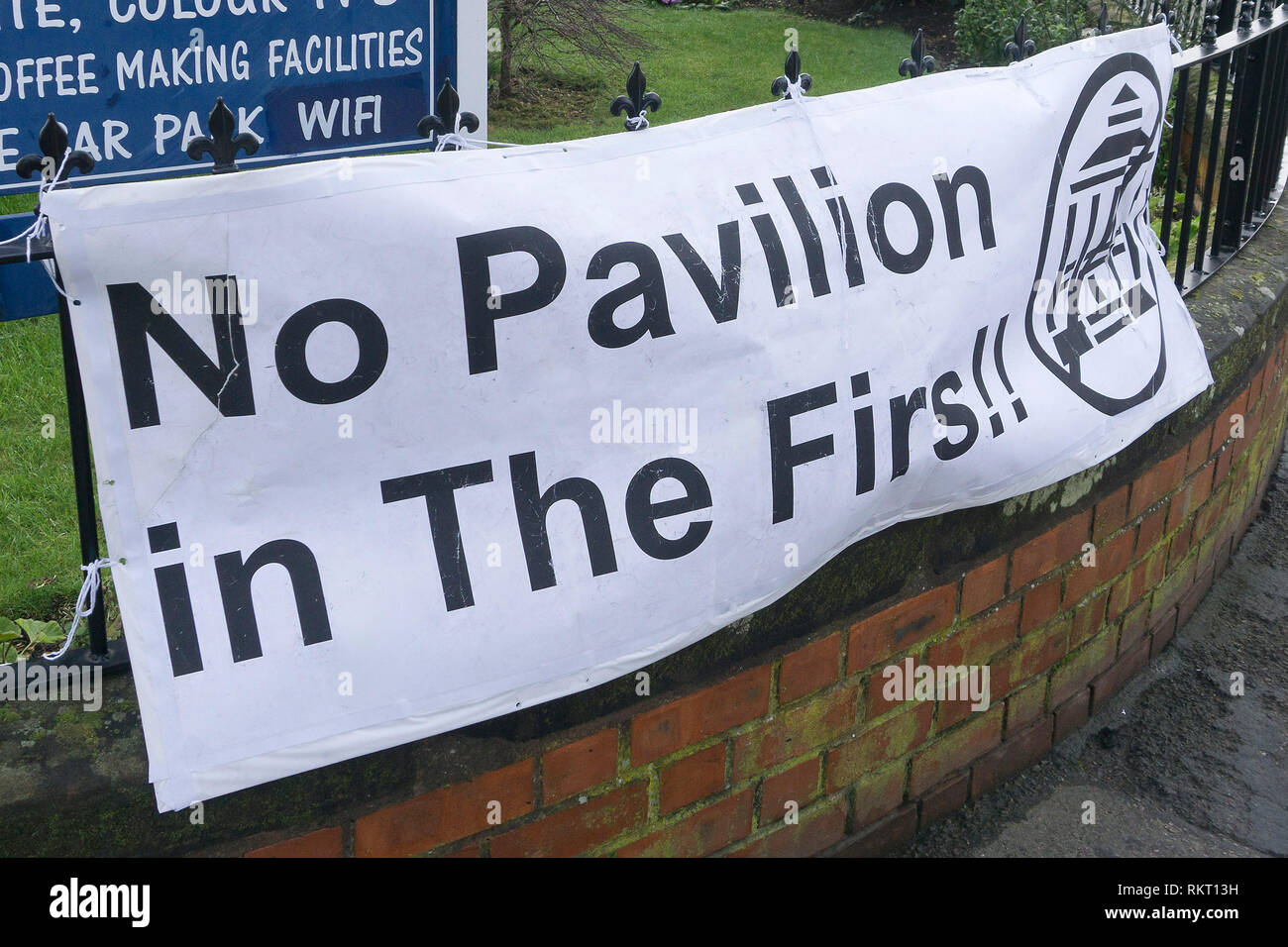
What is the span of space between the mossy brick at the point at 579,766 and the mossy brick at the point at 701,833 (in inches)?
6.9

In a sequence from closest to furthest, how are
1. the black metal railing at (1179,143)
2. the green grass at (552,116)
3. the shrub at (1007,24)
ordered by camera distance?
the black metal railing at (1179,143) < the green grass at (552,116) < the shrub at (1007,24)

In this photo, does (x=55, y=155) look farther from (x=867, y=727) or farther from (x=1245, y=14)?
(x=1245, y=14)

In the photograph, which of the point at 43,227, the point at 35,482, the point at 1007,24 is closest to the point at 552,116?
the point at 1007,24

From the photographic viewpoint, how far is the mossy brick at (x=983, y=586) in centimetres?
254

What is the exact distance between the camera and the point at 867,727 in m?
2.46

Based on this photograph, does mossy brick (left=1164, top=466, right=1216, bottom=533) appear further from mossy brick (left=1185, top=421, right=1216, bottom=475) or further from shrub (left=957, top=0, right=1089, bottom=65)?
shrub (left=957, top=0, right=1089, bottom=65)

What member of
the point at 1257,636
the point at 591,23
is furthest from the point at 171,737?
the point at 591,23

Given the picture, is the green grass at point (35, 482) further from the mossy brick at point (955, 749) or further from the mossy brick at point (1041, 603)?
the mossy brick at point (1041, 603)

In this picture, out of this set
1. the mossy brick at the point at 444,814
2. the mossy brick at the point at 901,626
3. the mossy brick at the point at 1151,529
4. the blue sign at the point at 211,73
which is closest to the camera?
the mossy brick at the point at 444,814

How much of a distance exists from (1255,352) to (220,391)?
2.88 metres

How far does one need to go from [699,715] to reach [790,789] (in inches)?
13.1

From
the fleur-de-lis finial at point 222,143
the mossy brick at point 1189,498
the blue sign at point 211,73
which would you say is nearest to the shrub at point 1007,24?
the mossy brick at point 1189,498

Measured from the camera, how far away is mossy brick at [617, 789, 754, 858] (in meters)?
2.17

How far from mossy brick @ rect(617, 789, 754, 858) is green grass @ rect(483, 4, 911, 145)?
4635mm
